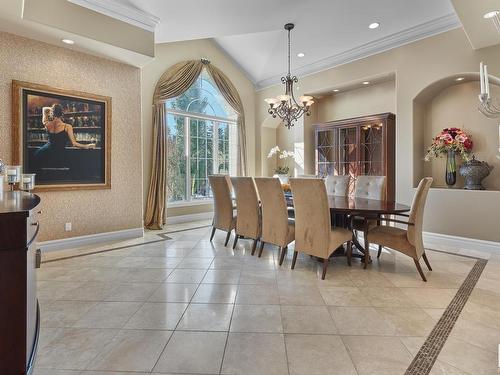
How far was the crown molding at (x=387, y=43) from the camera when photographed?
13.6 ft

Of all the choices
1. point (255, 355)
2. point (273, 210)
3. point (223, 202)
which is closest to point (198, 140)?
point (223, 202)

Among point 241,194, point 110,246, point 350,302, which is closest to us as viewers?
point 350,302

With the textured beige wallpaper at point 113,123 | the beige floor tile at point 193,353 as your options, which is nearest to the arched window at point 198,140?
the textured beige wallpaper at point 113,123

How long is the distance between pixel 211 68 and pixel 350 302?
5.65m

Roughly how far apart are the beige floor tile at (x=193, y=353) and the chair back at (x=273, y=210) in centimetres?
166

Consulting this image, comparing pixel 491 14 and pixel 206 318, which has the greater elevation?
pixel 491 14

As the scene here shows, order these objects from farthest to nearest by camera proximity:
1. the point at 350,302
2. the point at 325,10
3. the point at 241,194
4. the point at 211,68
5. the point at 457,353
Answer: the point at 211,68, the point at 325,10, the point at 241,194, the point at 350,302, the point at 457,353

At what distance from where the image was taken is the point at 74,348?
1785 millimetres

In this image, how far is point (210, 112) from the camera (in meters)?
6.62

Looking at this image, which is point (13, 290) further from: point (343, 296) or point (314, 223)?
point (314, 223)

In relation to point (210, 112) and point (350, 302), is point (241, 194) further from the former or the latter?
A: point (210, 112)

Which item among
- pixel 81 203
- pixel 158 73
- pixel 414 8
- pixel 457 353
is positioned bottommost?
pixel 457 353

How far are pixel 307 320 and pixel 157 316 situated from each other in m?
1.16

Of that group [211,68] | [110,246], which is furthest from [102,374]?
[211,68]
